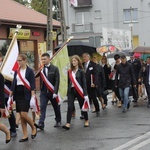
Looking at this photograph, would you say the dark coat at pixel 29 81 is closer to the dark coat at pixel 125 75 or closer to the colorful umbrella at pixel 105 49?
the dark coat at pixel 125 75

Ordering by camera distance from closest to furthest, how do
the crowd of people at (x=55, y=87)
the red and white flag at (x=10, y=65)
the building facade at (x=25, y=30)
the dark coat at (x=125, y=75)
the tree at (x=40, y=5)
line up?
the crowd of people at (x=55, y=87) → the red and white flag at (x=10, y=65) → the dark coat at (x=125, y=75) → the building facade at (x=25, y=30) → the tree at (x=40, y=5)

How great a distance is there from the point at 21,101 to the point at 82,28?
4431cm

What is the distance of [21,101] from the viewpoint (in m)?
9.53

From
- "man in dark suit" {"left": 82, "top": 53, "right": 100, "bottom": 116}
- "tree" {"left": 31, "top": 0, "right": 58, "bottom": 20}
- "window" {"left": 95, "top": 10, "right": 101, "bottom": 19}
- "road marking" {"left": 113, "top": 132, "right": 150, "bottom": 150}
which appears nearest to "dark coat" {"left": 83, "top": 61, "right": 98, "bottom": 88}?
"man in dark suit" {"left": 82, "top": 53, "right": 100, "bottom": 116}

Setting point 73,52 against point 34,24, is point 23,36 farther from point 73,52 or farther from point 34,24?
point 73,52

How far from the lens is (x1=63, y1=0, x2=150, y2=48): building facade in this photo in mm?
51812

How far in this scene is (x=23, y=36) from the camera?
25516 mm

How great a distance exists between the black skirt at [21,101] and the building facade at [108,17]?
4153 cm

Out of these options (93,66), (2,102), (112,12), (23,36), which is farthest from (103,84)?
(112,12)

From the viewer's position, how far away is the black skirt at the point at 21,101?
373 inches


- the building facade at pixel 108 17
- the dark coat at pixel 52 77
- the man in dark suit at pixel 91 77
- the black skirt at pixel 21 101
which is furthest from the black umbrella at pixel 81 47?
the building facade at pixel 108 17

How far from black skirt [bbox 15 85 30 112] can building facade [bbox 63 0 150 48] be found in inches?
1635

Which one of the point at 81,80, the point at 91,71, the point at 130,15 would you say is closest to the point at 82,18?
the point at 130,15

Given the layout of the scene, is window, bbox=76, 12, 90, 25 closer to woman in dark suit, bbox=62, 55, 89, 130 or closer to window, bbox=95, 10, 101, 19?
window, bbox=95, 10, 101, 19
